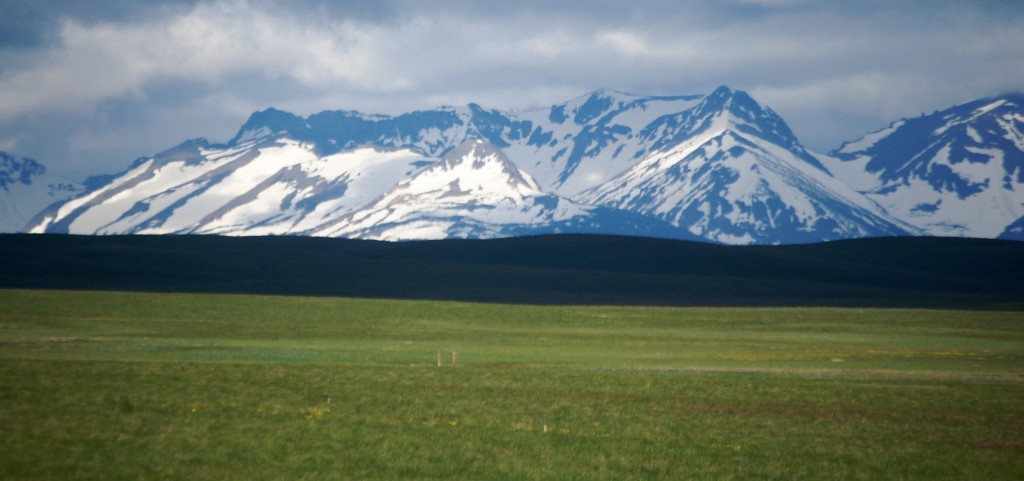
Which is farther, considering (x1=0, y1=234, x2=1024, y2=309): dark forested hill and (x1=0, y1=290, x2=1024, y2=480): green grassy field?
(x1=0, y1=234, x2=1024, y2=309): dark forested hill

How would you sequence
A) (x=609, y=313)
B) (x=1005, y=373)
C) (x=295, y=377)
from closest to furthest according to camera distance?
(x=295, y=377) < (x=1005, y=373) < (x=609, y=313)

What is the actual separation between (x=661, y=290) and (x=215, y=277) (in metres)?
66.2

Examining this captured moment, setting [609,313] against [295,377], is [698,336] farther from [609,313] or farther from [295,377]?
[295,377]

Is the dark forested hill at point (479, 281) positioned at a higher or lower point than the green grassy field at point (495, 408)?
higher

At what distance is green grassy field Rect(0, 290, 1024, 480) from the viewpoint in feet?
100.0

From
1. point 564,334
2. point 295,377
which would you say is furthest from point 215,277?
point 295,377

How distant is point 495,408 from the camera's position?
40.5m

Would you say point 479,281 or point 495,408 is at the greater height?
point 479,281

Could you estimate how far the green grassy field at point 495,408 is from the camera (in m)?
30.5

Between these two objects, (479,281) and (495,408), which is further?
(479,281)

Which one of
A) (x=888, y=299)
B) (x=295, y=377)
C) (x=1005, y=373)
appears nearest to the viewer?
(x=295, y=377)

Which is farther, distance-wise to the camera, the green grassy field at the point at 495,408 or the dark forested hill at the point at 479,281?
the dark forested hill at the point at 479,281

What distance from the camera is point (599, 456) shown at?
3212 centimetres

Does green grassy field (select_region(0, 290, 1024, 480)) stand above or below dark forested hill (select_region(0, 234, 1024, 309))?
below
